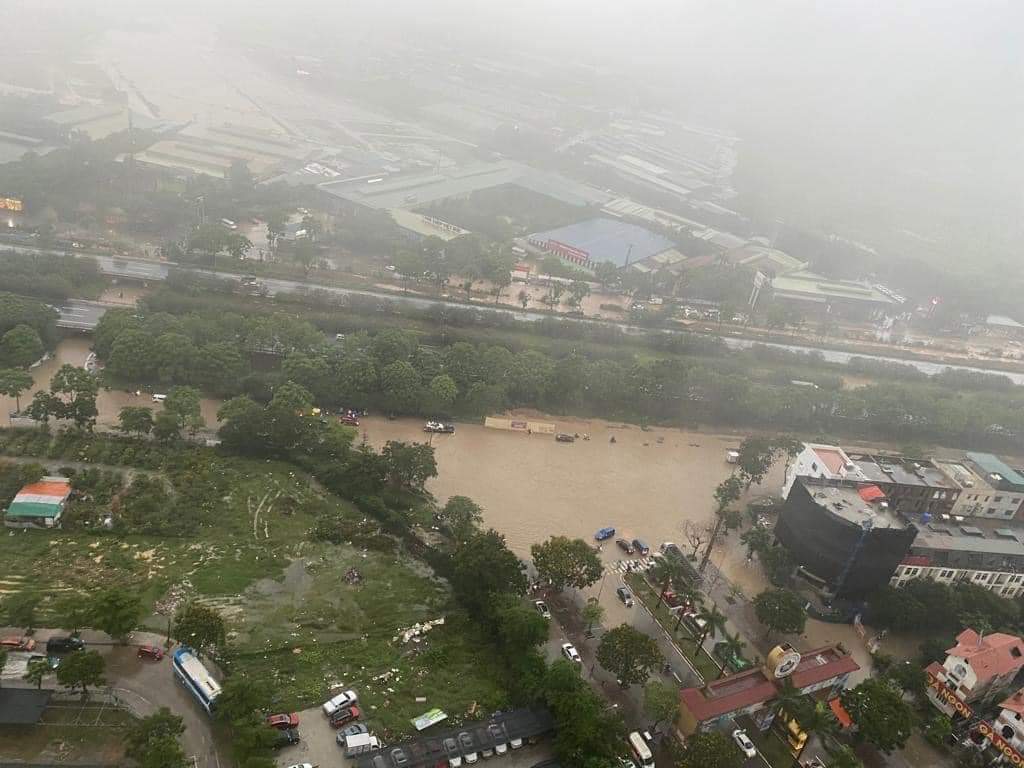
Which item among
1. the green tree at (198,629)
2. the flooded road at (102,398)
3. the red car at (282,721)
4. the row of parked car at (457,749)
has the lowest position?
the flooded road at (102,398)

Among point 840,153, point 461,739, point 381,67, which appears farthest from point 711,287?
point 381,67

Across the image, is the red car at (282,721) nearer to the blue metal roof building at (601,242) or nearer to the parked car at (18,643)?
the parked car at (18,643)

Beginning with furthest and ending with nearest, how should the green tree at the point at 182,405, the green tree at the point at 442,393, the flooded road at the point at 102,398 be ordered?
the green tree at the point at 442,393
the flooded road at the point at 102,398
the green tree at the point at 182,405

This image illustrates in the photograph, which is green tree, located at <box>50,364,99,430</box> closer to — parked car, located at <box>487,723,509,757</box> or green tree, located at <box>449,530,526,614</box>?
green tree, located at <box>449,530,526,614</box>

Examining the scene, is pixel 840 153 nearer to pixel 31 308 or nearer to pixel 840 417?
pixel 840 417

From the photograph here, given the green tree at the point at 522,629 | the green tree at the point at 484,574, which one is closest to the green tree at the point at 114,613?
the green tree at the point at 484,574

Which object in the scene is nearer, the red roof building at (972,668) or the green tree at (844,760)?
the green tree at (844,760)

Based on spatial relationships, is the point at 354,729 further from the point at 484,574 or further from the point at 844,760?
the point at 844,760
